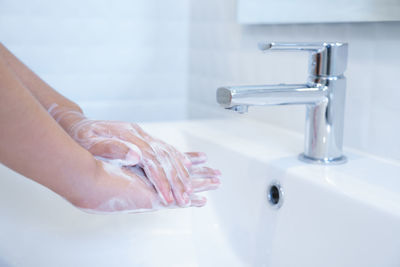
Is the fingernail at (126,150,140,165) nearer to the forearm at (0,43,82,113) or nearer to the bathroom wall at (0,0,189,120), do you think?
the forearm at (0,43,82,113)

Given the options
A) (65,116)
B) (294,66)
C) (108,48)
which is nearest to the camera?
(65,116)

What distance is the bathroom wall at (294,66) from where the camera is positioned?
637 millimetres

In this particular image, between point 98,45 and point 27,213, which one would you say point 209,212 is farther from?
point 98,45

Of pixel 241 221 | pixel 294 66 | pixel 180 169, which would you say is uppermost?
pixel 294 66

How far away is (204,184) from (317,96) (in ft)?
0.61

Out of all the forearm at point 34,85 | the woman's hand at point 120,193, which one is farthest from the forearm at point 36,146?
the forearm at point 34,85

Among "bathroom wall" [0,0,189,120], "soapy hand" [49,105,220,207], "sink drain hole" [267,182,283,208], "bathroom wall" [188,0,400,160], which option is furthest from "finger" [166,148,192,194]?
"bathroom wall" [0,0,189,120]

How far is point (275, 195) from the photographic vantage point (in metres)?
0.64

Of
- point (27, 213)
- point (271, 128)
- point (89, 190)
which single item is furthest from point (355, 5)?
point (27, 213)

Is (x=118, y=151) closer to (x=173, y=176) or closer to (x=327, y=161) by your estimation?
(x=173, y=176)

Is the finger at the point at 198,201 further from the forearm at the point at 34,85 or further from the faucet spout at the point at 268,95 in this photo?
the forearm at the point at 34,85

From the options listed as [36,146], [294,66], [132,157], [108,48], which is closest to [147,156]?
[132,157]

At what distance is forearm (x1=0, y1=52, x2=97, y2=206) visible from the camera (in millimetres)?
440

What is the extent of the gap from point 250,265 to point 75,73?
0.60 meters
